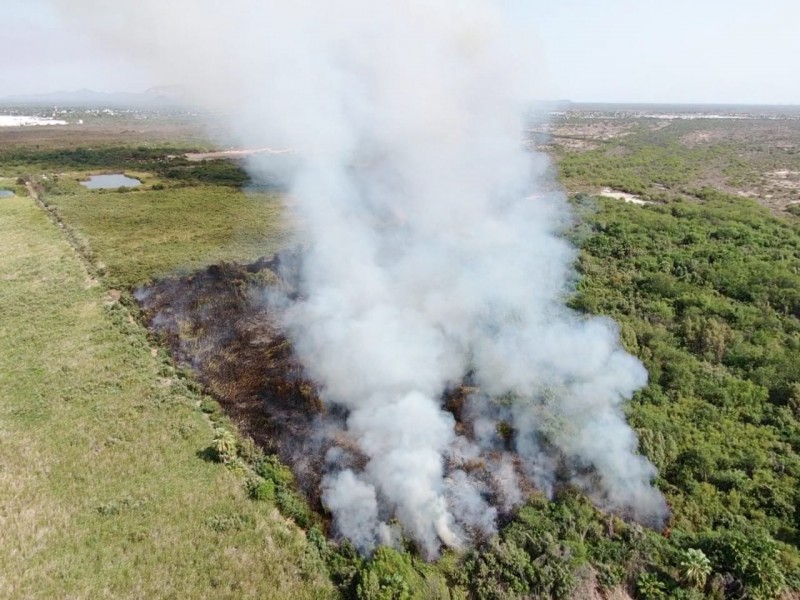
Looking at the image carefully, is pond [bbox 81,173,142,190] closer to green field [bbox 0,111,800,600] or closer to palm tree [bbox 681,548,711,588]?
green field [bbox 0,111,800,600]

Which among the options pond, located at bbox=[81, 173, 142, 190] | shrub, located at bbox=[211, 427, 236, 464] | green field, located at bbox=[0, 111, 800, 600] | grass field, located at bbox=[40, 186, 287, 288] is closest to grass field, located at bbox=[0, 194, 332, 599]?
green field, located at bbox=[0, 111, 800, 600]

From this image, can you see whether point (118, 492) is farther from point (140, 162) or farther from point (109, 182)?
point (140, 162)

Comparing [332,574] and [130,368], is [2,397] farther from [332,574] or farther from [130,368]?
[332,574]

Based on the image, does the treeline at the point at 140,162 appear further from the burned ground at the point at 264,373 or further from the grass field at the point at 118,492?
the grass field at the point at 118,492

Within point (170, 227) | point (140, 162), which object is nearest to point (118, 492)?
point (170, 227)

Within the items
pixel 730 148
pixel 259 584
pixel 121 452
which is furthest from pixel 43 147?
pixel 730 148
